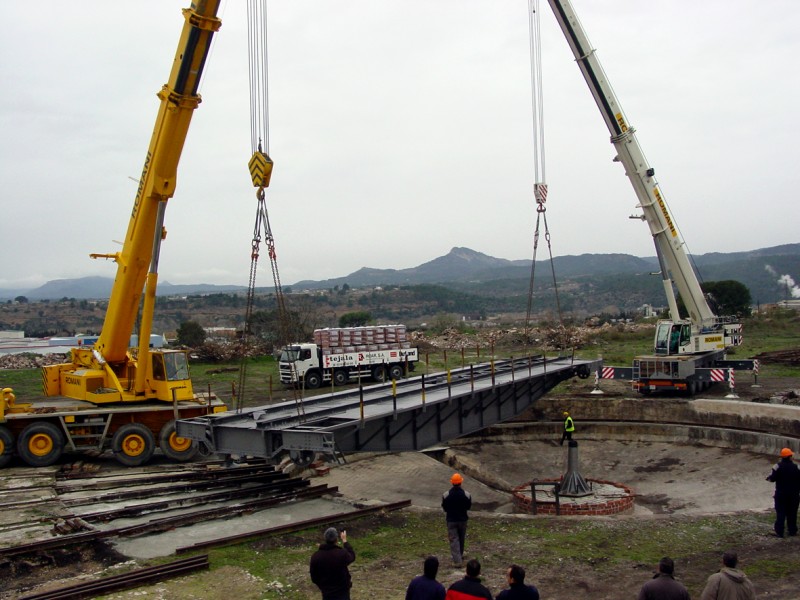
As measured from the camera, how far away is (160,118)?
47.4 feet

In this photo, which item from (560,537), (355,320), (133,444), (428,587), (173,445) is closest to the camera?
(428,587)

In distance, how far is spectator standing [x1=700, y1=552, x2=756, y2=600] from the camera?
582 cm

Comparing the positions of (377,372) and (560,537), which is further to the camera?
(377,372)

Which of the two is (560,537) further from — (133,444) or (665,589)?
(133,444)

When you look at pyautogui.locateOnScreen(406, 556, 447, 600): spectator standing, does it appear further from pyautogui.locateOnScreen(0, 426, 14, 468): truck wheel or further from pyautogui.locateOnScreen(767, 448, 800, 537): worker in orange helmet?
pyautogui.locateOnScreen(0, 426, 14, 468): truck wheel

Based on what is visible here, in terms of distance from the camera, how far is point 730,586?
5832 millimetres

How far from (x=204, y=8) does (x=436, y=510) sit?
394 inches

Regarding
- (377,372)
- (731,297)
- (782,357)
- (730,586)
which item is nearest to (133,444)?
(730,586)

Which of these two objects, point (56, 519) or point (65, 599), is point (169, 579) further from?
point (56, 519)

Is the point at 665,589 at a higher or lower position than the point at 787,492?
higher

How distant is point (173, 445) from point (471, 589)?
1205 cm

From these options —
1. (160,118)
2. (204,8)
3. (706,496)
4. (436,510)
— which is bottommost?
(706,496)

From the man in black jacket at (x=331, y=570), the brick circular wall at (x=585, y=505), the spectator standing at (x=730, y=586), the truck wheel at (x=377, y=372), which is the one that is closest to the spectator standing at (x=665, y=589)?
the spectator standing at (x=730, y=586)

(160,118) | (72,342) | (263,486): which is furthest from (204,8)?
(72,342)
